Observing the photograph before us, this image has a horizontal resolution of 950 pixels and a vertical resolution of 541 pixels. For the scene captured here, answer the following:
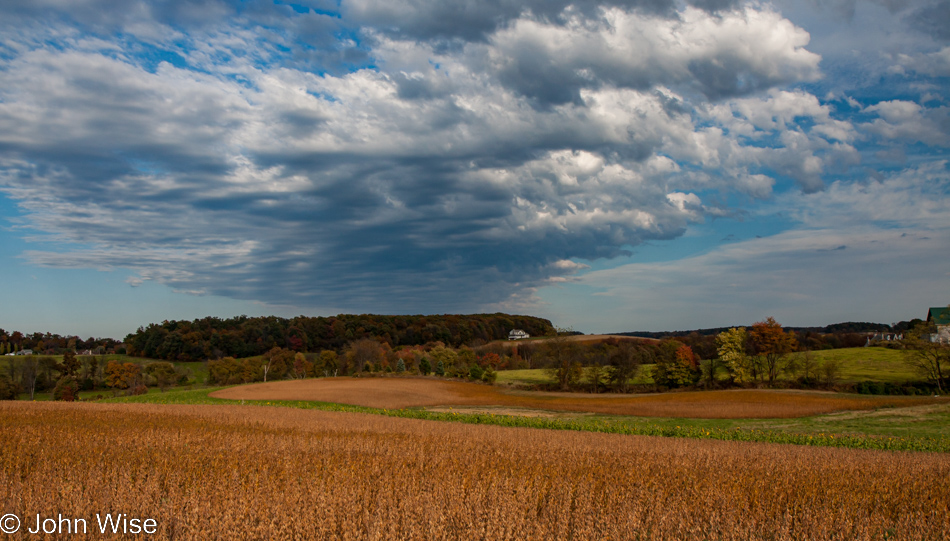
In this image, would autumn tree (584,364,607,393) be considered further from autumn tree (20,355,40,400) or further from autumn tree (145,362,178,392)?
autumn tree (20,355,40,400)

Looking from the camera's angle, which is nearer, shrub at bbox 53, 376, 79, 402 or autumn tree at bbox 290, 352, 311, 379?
shrub at bbox 53, 376, 79, 402

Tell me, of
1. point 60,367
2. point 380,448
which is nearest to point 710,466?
point 380,448

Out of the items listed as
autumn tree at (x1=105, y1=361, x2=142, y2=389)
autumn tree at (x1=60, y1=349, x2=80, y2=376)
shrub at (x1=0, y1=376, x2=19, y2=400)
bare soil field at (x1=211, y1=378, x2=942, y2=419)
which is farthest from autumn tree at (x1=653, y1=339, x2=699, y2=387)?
autumn tree at (x1=60, y1=349, x2=80, y2=376)

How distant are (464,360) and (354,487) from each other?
305ft

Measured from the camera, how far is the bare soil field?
41.7m

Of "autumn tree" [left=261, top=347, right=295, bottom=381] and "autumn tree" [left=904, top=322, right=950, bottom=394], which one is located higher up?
"autumn tree" [left=904, top=322, right=950, bottom=394]

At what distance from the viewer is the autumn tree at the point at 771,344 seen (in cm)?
7012

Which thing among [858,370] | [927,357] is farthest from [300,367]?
[927,357]

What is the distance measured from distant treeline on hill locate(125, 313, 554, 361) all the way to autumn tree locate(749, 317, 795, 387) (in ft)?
250

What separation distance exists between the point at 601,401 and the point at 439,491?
48.8 meters

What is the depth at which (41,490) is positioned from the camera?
679 centimetres

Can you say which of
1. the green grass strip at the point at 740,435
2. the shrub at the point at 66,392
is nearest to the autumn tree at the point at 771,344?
the green grass strip at the point at 740,435

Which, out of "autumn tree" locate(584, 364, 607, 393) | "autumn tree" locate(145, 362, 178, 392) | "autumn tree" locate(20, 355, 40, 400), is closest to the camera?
"autumn tree" locate(584, 364, 607, 393)

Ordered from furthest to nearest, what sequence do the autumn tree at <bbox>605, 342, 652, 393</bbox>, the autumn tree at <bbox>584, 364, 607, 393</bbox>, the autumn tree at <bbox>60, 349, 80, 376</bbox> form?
the autumn tree at <bbox>60, 349, 80, 376</bbox> → the autumn tree at <bbox>584, 364, 607, 393</bbox> → the autumn tree at <bbox>605, 342, 652, 393</bbox>
